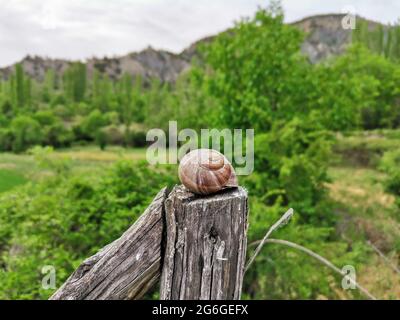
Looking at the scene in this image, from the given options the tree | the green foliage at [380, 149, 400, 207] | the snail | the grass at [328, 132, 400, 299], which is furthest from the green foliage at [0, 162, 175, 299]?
the tree

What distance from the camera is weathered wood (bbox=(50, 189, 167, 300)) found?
194cm

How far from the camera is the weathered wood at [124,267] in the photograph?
1.94 m

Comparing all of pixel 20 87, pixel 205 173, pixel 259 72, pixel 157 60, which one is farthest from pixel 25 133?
pixel 157 60

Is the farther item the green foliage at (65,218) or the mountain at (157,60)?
the mountain at (157,60)

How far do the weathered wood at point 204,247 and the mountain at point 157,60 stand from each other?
75158 mm

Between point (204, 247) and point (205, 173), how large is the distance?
0.33 meters

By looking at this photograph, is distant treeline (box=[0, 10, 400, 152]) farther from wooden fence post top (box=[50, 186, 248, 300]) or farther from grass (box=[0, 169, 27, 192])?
wooden fence post top (box=[50, 186, 248, 300])

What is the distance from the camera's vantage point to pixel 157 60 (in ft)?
328

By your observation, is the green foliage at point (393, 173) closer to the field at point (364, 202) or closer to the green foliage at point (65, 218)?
the field at point (364, 202)

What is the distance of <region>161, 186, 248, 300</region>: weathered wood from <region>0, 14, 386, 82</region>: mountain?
2959 inches

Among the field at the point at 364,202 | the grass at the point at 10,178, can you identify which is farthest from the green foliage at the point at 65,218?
the grass at the point at 10,178
